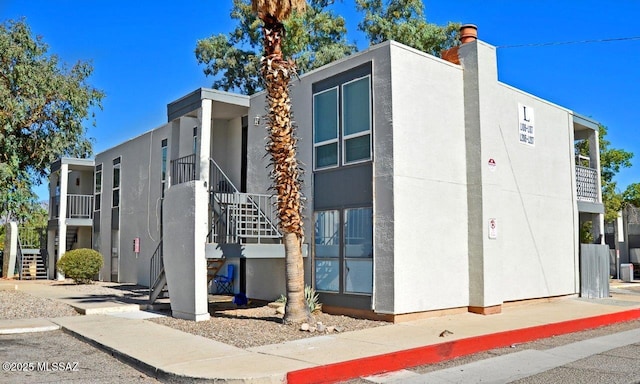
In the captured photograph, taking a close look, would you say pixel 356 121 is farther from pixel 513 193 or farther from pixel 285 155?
pixel 513 193

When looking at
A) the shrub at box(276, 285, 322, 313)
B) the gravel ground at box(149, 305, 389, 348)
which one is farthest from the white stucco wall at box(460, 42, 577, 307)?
the shrub at box(276, 285, 322, 313)

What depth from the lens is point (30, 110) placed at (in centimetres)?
2469

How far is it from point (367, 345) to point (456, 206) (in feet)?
17.7

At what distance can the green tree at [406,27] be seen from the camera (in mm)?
29578

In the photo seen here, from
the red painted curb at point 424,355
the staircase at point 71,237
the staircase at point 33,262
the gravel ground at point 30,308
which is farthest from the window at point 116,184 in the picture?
the red painted curb at point 424,355

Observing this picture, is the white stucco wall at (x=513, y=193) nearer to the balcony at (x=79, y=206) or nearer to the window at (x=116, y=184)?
the window at (x=116, y=184)

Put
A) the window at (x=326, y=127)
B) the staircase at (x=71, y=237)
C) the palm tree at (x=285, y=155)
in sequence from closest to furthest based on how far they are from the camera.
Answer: the palm tree at (x=285, y=155), the window at (x=326, y=127), the staircase at (x=71, y=237)

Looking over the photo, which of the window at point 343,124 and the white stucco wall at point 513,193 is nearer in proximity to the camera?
the window at point 343,124

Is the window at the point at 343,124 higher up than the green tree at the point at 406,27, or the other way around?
the green tree at the point at 406,27

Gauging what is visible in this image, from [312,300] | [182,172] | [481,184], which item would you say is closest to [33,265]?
[182,172]

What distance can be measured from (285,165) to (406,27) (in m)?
19.8

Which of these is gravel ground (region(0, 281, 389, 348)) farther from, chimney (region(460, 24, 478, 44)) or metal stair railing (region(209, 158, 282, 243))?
chimney (region(460, 24, 478, 44))

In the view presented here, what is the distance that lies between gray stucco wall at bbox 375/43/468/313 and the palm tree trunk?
1.91 metres

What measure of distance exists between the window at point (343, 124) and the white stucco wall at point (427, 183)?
0.64 metres
